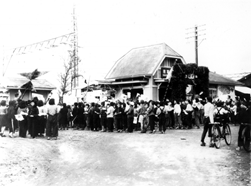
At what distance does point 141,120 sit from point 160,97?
464 inches

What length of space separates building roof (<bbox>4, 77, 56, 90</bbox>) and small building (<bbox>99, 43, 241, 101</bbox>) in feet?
20.8

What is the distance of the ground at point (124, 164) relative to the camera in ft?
21.9

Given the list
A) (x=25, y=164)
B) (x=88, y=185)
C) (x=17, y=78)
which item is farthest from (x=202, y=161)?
(x=17, y=78)

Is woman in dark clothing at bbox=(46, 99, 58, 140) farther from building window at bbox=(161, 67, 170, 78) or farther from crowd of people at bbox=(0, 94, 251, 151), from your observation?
building window at bbox=(161, 67, 170, 78)

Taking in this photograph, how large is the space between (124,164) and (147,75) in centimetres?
1776

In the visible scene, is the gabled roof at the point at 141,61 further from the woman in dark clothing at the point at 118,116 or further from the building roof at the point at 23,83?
the woman in dark clothing at the point at 118,116

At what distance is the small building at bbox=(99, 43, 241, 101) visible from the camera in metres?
26.1

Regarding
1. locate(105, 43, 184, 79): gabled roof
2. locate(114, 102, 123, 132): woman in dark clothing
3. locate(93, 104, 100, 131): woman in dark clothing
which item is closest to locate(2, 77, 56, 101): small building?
locate(105, 43, 184, 79): gabled roof

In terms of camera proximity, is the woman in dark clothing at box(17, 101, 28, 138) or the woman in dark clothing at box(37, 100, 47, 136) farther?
the woman in dark clothing at box(37, 100, 47, 136)

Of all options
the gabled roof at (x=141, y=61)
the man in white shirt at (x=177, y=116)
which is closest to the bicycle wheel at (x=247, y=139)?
the man in white shirt at (x=177, y=116)

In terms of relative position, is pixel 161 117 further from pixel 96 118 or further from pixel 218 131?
pixel 218 131

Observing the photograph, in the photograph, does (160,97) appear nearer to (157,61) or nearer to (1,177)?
(157,61)

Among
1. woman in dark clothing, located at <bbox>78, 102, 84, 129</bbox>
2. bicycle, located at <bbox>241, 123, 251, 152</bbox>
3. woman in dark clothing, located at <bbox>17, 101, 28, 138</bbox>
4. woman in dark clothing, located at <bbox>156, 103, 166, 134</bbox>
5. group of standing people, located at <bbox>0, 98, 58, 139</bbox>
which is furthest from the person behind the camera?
woman in dark clothing, located at <bbox>78, 102, 84, 129</bbox>

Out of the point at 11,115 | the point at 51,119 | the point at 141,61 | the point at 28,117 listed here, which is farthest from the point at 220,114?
the point at 141,61
